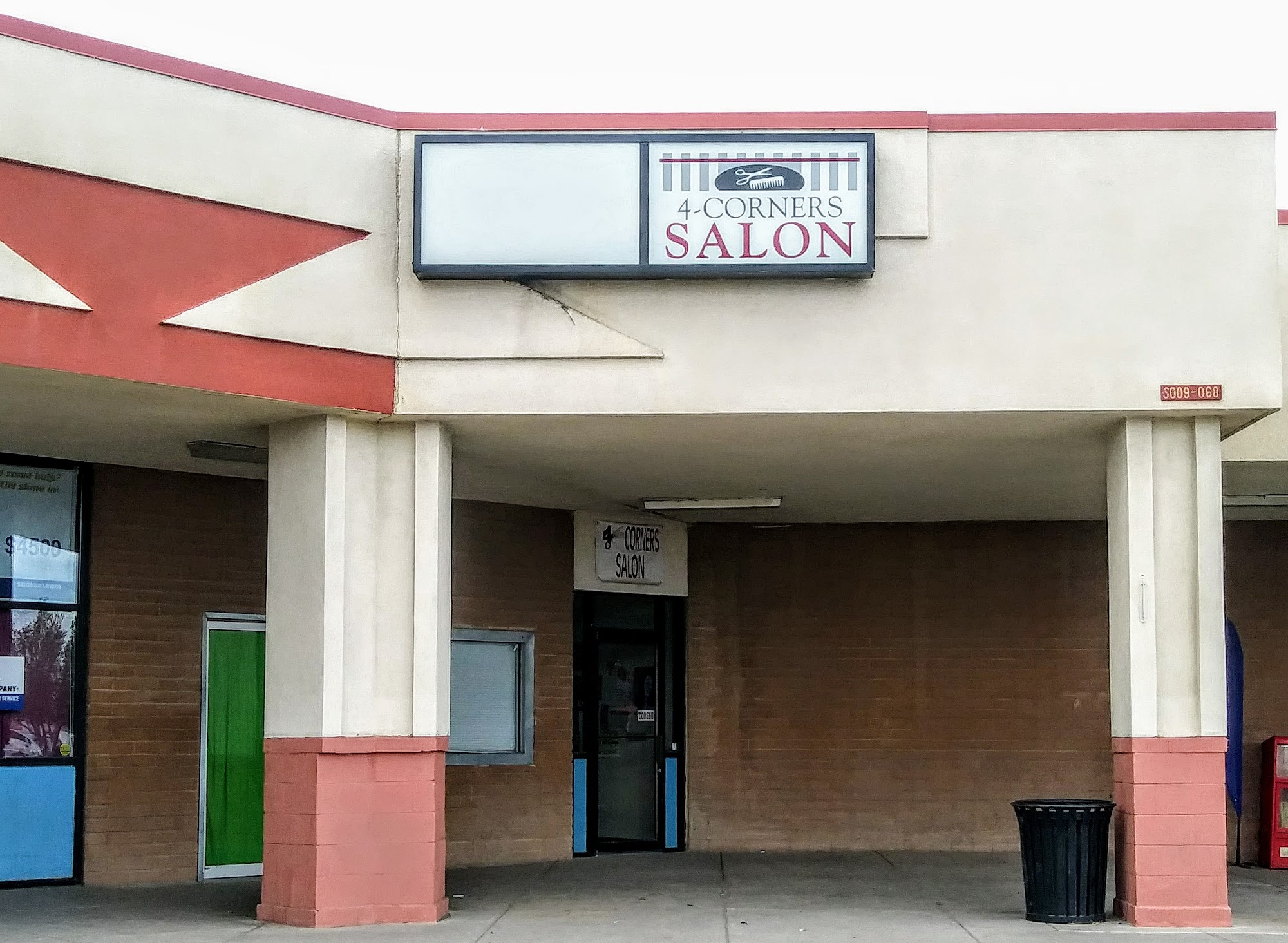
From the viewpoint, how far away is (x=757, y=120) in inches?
505

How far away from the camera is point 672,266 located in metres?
12.6

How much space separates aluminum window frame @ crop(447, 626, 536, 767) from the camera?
17.1m

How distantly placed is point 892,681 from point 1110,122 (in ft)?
26.1

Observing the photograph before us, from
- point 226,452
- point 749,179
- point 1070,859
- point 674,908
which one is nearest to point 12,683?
point 226,452

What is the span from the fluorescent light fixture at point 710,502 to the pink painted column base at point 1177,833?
539 centimetres

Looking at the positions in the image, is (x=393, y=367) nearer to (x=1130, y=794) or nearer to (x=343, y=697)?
(x=343, y=697)

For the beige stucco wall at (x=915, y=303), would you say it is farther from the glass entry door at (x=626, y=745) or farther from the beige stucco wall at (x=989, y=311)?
the glass entry door at (x=626, y=745)

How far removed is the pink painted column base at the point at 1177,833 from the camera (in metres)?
12.3

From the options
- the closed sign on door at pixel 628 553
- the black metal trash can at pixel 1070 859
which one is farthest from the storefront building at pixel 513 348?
the closed sign on door at pixel 628 553

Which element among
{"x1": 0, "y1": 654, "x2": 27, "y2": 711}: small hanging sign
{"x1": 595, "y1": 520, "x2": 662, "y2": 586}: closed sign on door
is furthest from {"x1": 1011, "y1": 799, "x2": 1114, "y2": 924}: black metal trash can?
{"x1": 0, "y1": 654, "x2": 27, "y2": 711}: small hanging sign

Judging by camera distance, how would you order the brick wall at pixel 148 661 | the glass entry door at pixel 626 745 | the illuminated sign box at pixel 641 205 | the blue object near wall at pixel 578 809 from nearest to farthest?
the illuminated sign box at pixel 641 205
the brick wall at pixel 148 661
the blue object near wall at pixel 578 809
the glass entry door at pixel 626 745

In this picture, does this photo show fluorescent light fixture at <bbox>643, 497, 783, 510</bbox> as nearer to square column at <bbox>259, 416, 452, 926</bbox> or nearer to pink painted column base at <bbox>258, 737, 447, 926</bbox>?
square column at <bbox>259, 416, 452, 926</bbox>

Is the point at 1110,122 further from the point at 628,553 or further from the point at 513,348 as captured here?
the point at 628,553

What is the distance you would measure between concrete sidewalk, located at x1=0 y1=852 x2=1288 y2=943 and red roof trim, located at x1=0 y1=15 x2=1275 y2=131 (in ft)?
20.0
